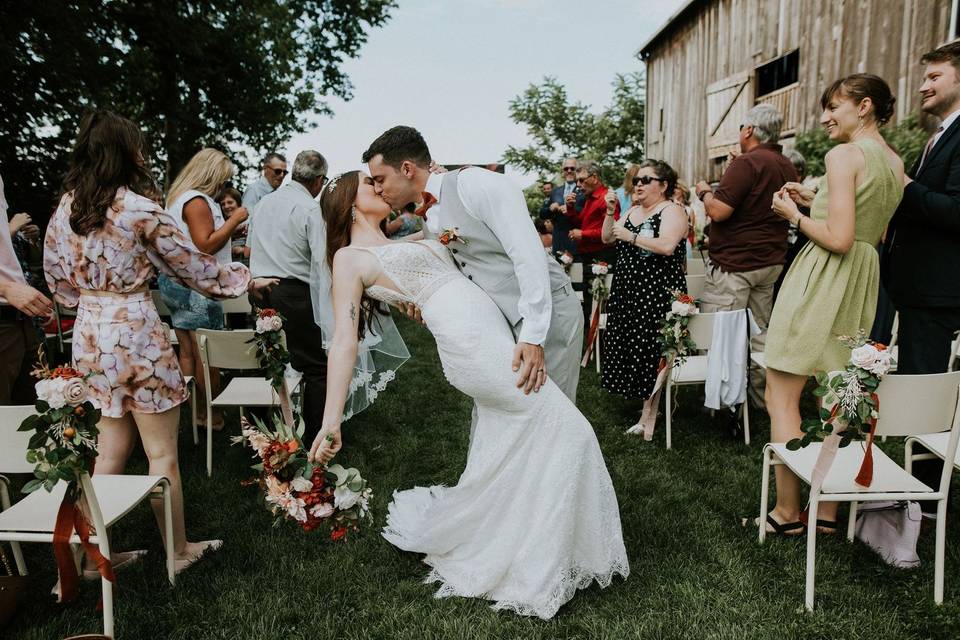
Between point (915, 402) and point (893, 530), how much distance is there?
2.89 feet

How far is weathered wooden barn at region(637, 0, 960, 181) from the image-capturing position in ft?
26.5

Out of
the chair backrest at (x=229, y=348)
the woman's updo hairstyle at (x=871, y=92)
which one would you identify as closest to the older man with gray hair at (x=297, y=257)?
the chair backrest at (x=229, y=348)

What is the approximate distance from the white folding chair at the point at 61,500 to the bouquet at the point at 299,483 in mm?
596

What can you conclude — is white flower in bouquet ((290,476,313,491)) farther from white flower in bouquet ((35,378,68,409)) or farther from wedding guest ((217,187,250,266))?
wedding guest ((217,187,250,266))

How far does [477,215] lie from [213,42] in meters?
13.3

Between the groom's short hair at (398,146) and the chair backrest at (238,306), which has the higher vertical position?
the groom's short hair at (398,146)

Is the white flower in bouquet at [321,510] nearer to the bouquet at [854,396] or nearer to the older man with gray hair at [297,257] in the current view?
→ the bouquet at [854,396]

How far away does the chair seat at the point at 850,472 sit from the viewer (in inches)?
109

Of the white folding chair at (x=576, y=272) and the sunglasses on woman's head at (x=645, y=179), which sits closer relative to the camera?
the sunglasses on woman's head at (x=645, y=179)

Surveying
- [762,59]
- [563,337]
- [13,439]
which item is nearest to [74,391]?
[13,439]

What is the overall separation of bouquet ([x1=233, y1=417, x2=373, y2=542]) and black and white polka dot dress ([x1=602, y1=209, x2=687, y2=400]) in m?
3.20

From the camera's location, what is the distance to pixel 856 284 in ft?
10.3

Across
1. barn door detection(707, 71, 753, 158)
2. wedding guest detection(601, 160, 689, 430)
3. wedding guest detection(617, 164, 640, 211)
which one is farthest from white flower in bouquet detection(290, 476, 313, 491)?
barn door detection(707, 71, 753, 158)

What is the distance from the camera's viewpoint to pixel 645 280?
17.0ft
